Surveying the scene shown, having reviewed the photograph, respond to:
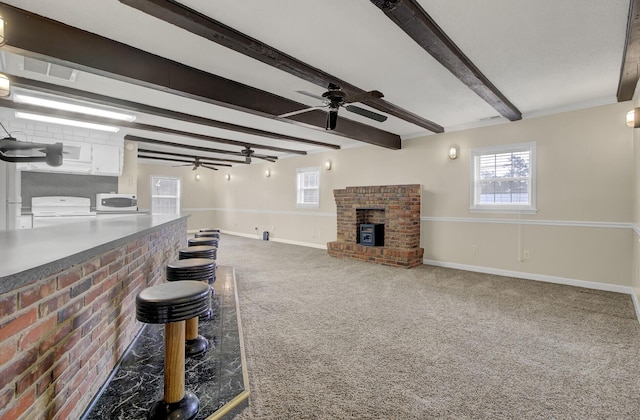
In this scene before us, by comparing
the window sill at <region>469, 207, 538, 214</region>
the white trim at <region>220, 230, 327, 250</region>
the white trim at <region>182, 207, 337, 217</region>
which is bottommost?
the white trim at <region>220, 230, 327, 250</region>

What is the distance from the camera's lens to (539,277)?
4699 millimetres

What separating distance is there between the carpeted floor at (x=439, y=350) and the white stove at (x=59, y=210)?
3537 millimetres

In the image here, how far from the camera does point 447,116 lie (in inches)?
194

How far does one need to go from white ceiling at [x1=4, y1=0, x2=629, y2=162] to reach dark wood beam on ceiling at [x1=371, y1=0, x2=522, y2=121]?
0.07 metres

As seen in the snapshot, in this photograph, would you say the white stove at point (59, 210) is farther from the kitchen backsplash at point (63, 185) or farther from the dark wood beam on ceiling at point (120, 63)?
the dark wood beam on ceiling at point (120, 63)

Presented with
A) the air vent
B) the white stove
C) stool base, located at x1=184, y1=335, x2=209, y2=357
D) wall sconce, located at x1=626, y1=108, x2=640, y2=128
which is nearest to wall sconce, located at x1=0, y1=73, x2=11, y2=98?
the air vent

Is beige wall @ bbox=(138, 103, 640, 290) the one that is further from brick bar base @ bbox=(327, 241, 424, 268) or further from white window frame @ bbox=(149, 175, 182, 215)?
white window frame @ bbox=(149, 175, 182, 215)

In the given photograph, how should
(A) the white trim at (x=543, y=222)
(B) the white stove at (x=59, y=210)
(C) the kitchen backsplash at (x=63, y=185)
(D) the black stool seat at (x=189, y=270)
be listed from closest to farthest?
(D) the black stool seat at (x=189, y=270) → (A) the white trim at (x=543, y=222) → (B) the white stove at (x=59, y=210) → (C) the kitchen backsplash at (x=63, y=185)

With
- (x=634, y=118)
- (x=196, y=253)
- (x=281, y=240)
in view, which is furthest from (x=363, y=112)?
(x=281, y=240)

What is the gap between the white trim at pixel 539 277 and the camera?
4105mm

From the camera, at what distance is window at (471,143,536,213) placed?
480 cm

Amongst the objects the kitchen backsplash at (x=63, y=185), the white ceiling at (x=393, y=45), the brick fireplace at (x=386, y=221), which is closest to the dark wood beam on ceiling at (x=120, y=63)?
the white ceiling at (x=393, y=45)

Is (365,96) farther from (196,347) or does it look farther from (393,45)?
(196,347)

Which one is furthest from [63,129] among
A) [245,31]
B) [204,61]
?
[245,31]
